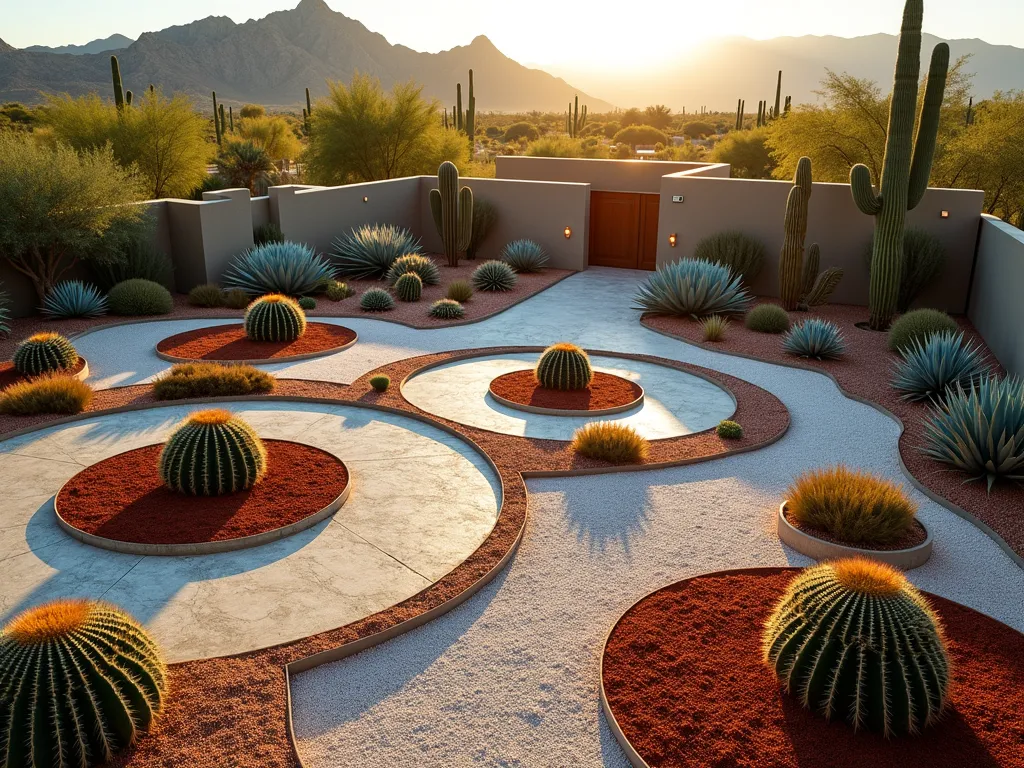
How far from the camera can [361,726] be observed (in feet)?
17.8

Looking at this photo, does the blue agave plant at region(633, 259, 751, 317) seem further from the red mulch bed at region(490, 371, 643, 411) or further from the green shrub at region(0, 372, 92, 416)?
the green shrub at region(0, 372, 92, 416)

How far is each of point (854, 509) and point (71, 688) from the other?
6.33m

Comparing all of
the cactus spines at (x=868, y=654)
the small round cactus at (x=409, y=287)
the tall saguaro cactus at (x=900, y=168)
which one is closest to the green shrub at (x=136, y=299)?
the small round cactus at (x=409, y=287)

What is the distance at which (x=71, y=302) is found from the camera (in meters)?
16.0

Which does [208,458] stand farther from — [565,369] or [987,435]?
[987,435]

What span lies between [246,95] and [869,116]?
14314 cm

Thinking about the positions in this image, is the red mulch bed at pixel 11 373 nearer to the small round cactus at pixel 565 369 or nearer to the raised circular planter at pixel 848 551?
the small round cactus at pixel 565 369

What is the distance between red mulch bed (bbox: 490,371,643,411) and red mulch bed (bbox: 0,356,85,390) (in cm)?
614

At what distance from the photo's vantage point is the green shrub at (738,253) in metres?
19.1

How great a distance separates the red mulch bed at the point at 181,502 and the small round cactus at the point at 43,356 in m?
3.95

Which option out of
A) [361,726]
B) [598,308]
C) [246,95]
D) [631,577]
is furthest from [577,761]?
[246,95]

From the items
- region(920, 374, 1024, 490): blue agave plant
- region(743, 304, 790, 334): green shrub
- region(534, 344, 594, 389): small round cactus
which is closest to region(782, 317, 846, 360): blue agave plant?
region(743, 304, 790, 334): green shrub

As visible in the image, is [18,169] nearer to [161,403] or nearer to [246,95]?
[161,403]

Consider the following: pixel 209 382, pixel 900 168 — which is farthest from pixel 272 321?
pixel 900 168
